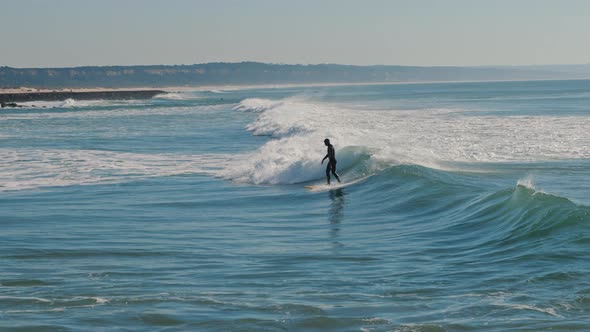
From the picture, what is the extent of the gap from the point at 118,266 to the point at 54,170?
15.2m

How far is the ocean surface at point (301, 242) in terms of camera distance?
31.9 ft

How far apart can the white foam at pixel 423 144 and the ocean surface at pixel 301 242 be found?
15 centimetres

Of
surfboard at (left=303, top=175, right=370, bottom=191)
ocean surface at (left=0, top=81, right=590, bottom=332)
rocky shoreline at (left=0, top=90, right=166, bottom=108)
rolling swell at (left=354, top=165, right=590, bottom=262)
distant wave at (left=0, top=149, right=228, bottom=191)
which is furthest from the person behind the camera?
rocky shoreline at (left=0, top=90, right=166, bottom=108)

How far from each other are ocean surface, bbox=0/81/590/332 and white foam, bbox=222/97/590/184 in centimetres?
15

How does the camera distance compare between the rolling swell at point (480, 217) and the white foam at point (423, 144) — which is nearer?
the rolling swell at point (480, 217)

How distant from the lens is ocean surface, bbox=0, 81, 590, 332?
31.9ft

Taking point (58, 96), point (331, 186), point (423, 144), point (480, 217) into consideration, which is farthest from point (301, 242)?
point (58, 96)

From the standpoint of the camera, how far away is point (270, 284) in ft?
37.0

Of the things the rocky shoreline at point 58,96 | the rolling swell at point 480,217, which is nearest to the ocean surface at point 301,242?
the rolling swell at point 480,217

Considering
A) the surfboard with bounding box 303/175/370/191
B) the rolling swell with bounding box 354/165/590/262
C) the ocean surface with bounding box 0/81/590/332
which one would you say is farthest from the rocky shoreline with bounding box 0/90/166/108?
the rolling swell with bounding box 354/165/590/262

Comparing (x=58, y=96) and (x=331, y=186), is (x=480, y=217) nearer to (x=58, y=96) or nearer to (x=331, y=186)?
(x=331, y=186)

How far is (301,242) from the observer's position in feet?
47.8

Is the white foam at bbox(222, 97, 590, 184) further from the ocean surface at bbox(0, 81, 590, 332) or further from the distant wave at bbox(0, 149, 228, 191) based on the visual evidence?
the distant wave at bbox(0, 149, 228, 191)

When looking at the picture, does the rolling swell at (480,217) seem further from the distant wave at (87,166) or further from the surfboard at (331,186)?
the distant wave at (87,166)
